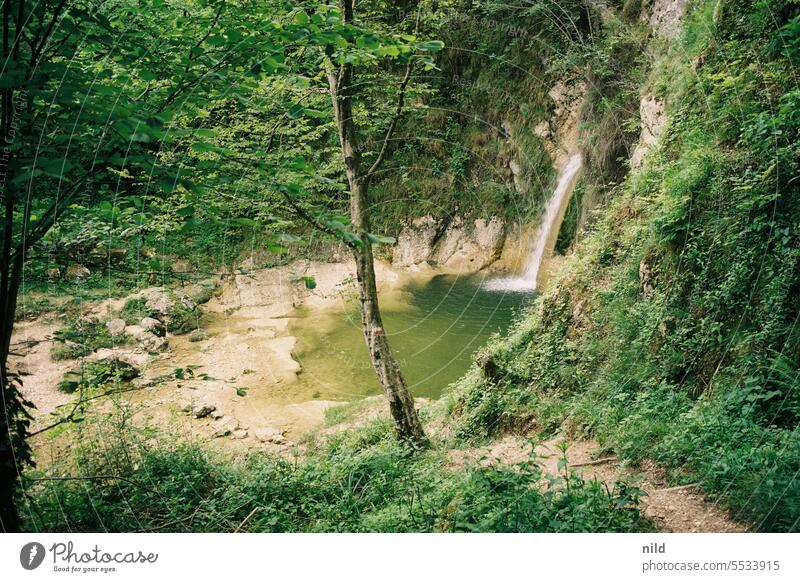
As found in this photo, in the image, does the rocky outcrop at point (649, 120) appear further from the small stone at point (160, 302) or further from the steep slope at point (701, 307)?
the small stone at point (160, 302)

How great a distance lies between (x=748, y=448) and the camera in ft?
10.6

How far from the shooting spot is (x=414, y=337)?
1197 centimetres

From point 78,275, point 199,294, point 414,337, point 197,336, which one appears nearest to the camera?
point 78,275

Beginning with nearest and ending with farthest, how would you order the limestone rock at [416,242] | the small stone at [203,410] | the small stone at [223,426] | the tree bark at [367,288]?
the tree bark at [367,288] < the small stone at [223,426] < the small stone at [203,410] < the limestone rock at [416,242]

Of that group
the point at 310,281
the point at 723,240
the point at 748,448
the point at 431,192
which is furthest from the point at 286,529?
the point at 431,192

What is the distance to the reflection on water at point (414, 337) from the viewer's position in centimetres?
1041

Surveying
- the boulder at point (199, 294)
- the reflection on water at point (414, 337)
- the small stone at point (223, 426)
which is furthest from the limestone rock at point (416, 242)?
the small stone at point (223, 426)

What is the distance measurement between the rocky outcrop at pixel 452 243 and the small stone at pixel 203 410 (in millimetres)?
9259

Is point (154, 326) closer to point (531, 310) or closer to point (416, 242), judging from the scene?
point (416, 242)

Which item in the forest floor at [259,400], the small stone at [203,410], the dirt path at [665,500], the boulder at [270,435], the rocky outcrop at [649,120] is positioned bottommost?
the boulder at [270,435]

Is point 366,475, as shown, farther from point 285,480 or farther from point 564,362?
point 564,362

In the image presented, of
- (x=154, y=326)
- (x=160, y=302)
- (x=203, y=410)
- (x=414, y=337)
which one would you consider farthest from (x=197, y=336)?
(x=414, y=337)

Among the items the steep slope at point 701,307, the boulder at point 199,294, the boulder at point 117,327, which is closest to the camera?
the steep slope at point 701,307

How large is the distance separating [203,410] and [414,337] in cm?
520
